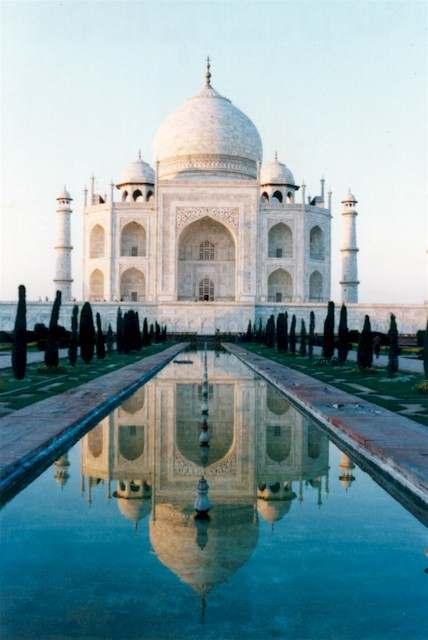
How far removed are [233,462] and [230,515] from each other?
136 centimetres

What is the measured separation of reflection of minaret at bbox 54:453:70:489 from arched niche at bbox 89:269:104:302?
90.3 feet

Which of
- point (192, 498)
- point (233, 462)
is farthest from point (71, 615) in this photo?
point (233, 462)

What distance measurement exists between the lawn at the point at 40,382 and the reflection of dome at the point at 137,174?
21.1 meters

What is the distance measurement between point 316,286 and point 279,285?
1.69 m

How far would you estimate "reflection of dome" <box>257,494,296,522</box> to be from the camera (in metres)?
3.72

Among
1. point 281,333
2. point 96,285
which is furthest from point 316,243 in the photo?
point 281,333

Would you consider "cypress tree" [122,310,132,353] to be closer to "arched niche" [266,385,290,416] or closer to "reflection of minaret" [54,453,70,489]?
"arched niche" [266,385,290,416]

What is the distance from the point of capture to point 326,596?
2674 millimetres

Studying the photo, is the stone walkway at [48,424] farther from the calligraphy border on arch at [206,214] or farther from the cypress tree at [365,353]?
the calligraphy border on arch at [206,214]

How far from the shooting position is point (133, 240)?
107 ft

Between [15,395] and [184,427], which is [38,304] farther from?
[184,427]

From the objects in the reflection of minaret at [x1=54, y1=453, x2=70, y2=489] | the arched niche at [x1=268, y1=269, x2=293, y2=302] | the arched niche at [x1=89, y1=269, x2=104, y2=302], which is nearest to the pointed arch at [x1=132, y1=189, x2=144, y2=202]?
the arched niche at [x1=89, y1=269, x2=104, y2=302]

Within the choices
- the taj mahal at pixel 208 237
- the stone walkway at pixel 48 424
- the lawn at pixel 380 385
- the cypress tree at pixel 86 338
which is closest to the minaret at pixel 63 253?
the taj mahal at pixel 208 237

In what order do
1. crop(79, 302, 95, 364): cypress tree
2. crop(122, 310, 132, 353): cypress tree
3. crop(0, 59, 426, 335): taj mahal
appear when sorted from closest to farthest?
crop(79, 302, 95, 364): cypress tree → crop(122, 310, 132, 353): cypress tree → crop(0, 59, 426, 335): taj mahal
